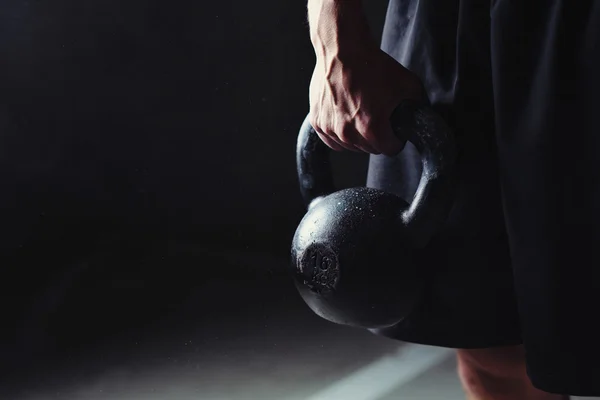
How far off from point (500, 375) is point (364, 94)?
1.39 feet

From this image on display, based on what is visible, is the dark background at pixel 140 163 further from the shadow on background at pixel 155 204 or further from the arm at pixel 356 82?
the arm at pixel 356 82

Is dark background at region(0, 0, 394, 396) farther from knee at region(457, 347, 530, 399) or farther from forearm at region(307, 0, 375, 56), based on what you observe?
knee at region(457, 347, 530, 399)

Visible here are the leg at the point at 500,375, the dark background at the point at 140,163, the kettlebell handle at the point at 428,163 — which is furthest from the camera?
the dark background at the point at 140,163

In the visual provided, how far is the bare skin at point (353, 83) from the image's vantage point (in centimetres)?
75

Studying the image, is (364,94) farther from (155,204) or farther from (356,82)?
(155,204)

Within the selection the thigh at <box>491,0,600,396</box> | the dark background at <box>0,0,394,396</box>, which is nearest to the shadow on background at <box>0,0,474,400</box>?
the dark background at <box>0,0,394,396</box>

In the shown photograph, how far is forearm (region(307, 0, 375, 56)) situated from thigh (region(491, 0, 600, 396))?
0.14 metres

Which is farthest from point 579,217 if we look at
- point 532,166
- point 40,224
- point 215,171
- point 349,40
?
point 215,171

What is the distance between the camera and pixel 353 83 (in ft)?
2.48

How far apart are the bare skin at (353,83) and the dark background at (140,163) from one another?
1.92 feet

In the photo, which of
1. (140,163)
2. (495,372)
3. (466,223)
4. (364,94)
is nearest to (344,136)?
(364,94)

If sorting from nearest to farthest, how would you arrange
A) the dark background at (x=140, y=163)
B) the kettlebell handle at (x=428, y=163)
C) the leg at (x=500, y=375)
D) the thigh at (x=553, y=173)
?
the thigh at (x=553, y=173)
the kettlebell handle at (x=428, y=163)
the leg at (x=500, y=375)
the dark background at (x=140, y=163)

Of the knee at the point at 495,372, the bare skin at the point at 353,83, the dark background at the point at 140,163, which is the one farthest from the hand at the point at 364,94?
the dark background at the point at 140,163

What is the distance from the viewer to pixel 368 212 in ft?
2.59
